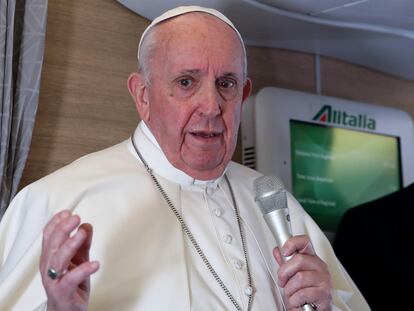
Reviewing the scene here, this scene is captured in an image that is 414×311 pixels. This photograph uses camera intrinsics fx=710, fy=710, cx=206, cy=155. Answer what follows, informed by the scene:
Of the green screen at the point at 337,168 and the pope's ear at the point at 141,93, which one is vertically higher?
the pope's ear at the point at 141,93

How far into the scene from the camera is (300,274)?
1397 mm

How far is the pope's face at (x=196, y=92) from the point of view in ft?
5.56

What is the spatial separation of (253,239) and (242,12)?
797 millimetres

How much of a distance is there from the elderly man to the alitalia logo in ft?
2.92

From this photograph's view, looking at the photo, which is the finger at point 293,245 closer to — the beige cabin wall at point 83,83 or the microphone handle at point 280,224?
the microphone handle at point 280,224

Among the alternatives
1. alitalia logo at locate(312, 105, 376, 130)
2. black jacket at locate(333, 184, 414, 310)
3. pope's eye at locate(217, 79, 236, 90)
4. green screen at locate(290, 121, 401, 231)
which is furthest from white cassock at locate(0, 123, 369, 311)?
alitalia logo at locate(312, 105, 376, 130)

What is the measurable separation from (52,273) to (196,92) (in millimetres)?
636

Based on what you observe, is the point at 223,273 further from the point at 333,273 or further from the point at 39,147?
the point at 39,147

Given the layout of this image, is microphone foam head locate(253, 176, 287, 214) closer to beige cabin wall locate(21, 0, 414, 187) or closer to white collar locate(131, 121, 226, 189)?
white collar locate(131, 121, 226, 189)

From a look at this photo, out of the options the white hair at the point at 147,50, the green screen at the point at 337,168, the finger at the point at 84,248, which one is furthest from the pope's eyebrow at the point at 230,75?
the green screen at the point at 337,168

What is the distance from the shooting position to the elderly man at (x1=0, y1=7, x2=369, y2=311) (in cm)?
157

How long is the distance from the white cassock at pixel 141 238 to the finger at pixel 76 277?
0.30 metres

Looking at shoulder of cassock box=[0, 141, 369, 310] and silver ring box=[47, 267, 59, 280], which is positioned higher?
silver ring box=[47, 267, 59, 280]

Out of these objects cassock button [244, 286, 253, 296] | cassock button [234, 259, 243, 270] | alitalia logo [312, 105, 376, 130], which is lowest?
alitalia logo [312, 105, 376, 130]
